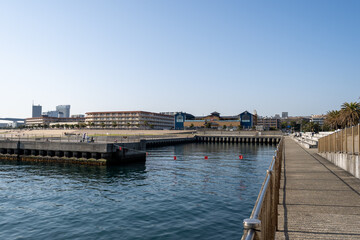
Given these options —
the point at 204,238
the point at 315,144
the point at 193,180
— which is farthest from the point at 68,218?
the point at 315,144

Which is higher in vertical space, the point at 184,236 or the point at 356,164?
the point at 356,164

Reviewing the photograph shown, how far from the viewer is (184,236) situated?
12.8 meters

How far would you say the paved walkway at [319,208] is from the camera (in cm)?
682

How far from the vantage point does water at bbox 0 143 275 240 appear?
1354 centimetres

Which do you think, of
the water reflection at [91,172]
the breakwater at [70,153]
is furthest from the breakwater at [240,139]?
the water reflection at [91,172]

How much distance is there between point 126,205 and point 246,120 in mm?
165893

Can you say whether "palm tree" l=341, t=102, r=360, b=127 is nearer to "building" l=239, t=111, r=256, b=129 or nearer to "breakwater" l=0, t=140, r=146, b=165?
"breakwater" l=0, t=140, r=146, b=165

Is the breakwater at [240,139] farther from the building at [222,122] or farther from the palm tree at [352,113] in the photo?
the building at [222,122]

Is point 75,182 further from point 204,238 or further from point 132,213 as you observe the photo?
point 204,238

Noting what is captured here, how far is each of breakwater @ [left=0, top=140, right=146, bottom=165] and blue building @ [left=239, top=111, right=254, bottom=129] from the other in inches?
5616

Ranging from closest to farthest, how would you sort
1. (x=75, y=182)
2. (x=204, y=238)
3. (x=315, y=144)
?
(x=204, y=238), (x=75, y=182), (x=315, y=144)

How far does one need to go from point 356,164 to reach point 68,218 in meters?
16.2

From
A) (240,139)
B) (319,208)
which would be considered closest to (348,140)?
(319,208)

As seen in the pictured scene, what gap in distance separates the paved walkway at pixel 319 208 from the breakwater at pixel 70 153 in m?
27.1
